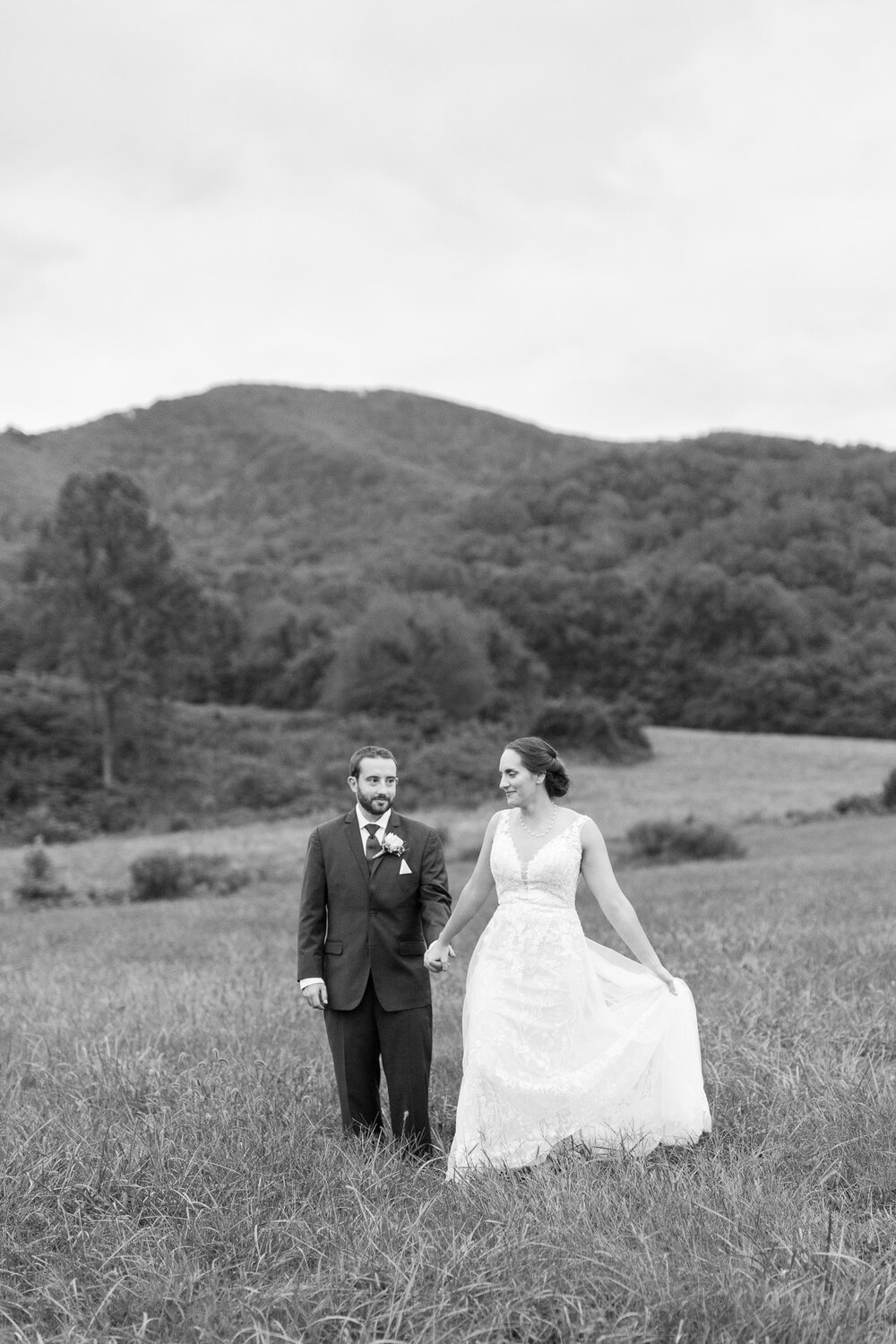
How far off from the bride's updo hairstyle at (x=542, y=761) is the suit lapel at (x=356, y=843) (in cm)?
83

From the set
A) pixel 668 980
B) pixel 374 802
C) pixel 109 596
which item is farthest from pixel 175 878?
pixel 668 980

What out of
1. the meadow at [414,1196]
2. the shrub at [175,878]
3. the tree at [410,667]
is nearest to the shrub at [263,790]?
the tree at [410,667]

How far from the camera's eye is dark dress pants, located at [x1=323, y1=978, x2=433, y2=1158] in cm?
550

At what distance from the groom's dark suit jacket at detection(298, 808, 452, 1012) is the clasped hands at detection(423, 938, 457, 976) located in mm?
85

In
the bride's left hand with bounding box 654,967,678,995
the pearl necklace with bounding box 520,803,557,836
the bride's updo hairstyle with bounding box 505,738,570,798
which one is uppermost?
the bride's updo hairstyle with bounding box 505,738,570,798

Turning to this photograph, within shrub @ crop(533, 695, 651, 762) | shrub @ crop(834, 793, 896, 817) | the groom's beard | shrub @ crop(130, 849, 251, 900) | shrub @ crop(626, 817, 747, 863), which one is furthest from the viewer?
shrub @ crop(533, 695, 651, 762)

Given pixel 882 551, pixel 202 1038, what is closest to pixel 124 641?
pixel 202 1038

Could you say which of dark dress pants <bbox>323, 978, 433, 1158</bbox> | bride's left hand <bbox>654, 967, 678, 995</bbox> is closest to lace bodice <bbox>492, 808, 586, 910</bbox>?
bride's left hand <bbox>654, 967, 678, 995</bbox>

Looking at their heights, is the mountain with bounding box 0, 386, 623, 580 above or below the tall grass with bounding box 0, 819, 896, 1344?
above

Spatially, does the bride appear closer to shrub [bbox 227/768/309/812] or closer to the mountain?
shrub [bbox 227/768/309/812]

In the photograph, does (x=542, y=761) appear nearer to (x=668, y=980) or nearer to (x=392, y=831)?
(x=392, y=831)

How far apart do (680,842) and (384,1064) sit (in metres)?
25.9

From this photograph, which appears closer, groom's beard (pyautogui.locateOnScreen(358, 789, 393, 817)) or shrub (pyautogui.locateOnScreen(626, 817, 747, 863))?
groom's beard (pyautogui.locateOnScreen(358, 789, 393, 817))

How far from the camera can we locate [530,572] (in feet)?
271
